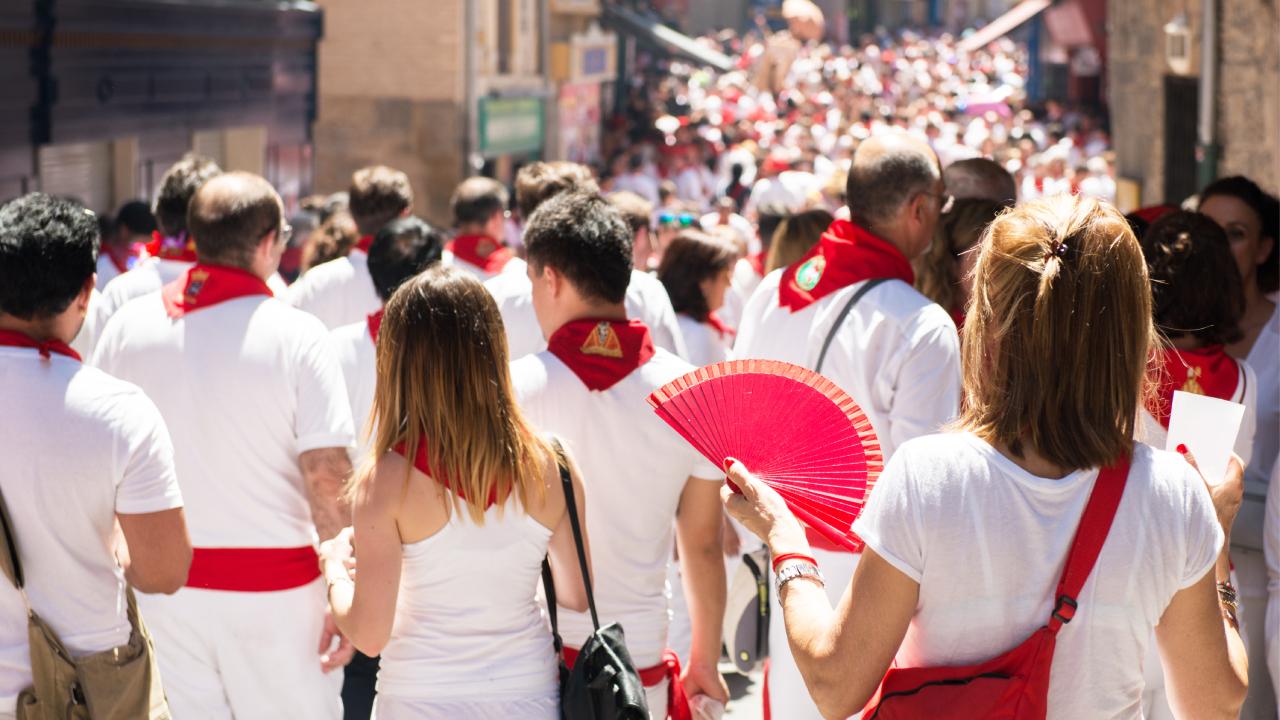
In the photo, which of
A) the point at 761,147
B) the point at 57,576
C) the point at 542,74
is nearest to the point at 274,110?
the point at 761,147

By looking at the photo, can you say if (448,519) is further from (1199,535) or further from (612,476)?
(1199,535)

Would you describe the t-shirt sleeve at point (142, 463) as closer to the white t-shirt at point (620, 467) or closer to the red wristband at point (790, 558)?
the white t-shirt at point (620, 467)

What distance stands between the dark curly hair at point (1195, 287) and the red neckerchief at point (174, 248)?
3.20 m

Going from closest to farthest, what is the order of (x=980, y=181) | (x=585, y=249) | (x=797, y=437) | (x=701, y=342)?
(x=797, y=437) < (x=585, y=249) < (x=980, y=181) < (x=701, y=342)

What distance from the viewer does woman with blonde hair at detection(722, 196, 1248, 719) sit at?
7.50ft

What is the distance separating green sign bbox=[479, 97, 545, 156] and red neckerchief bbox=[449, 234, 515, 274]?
15.8 metres

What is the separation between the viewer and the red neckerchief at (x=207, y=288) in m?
4.28

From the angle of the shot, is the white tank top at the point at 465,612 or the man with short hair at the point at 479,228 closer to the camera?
the white tank top at the point at 465,612

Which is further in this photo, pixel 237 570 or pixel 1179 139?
pixel 1179 139

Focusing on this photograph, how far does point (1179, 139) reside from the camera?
37.2 feet

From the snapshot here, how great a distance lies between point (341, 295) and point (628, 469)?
2811 mm

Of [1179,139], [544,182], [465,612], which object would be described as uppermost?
[1179,139]

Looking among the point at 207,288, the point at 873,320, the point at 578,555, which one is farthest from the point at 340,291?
the point at 578,555

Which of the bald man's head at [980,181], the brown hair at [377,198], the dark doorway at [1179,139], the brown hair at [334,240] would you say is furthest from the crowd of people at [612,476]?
the dark doorway at [1179,139]
